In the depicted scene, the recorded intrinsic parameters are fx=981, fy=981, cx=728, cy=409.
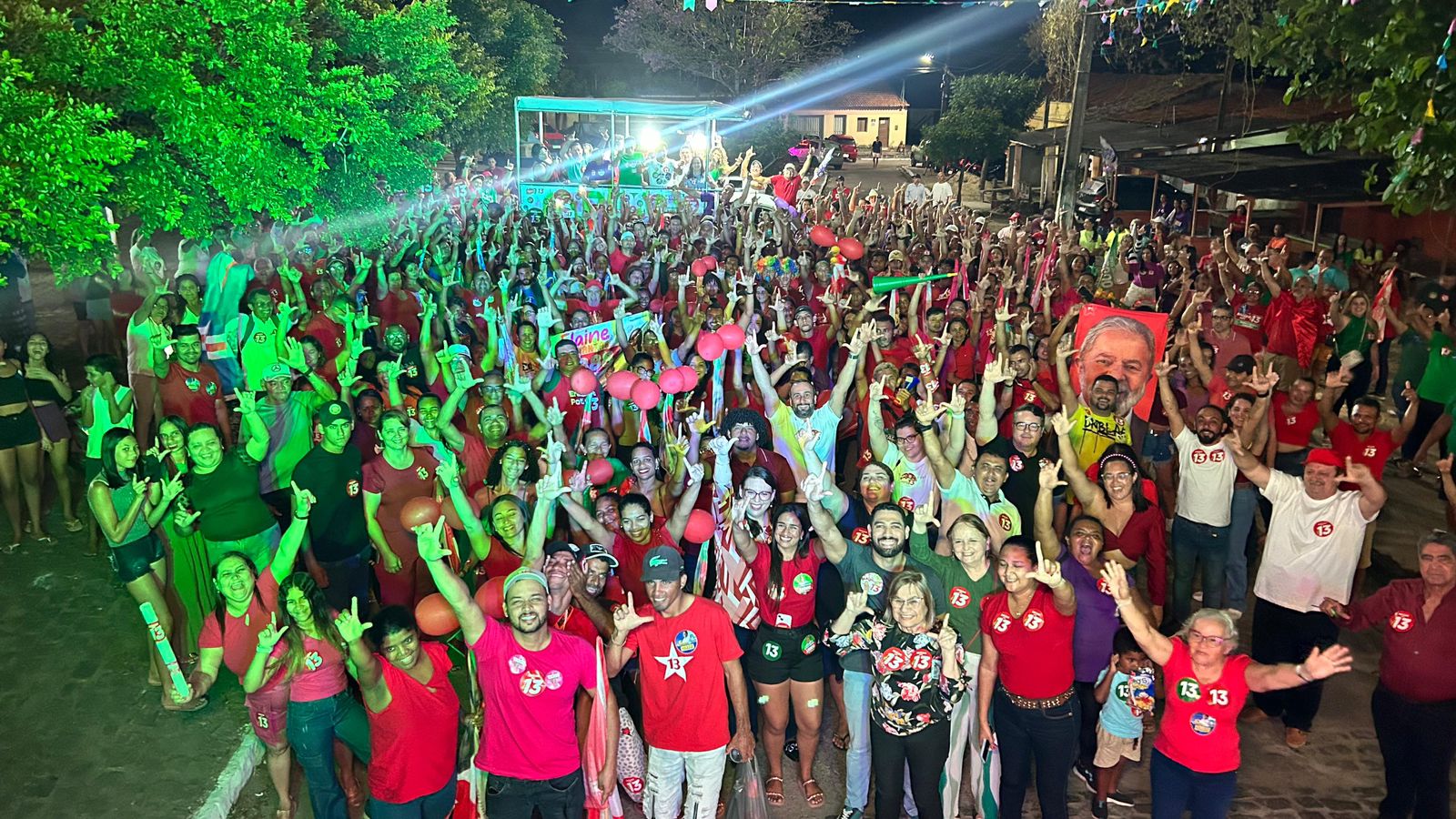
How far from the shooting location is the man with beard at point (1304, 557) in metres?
4.89

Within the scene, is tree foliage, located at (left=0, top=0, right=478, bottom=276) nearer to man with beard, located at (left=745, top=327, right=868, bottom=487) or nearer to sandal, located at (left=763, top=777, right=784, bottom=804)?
man with beard, located at (left=745, top=327, right=868, bottom=487)

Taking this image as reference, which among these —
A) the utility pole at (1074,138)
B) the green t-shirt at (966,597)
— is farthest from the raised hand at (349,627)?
the utility pole at (1074,138)

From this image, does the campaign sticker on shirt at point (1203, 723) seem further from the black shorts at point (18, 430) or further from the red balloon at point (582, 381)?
the black shorts at point (18, 430)

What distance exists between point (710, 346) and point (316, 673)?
3.67 m

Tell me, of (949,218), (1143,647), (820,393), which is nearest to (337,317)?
(820,393)

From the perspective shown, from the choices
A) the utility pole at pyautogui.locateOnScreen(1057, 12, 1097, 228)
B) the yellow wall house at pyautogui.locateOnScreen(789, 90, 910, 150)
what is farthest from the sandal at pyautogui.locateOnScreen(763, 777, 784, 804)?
the yellow wall house at pyautogui.locateOnScreen(789, 90, 910, 150)

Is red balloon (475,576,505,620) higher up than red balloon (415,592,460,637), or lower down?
higher up

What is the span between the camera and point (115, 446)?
17.0 feet

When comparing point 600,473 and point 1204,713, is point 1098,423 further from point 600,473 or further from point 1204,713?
point 600,473

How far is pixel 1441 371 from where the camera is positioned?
26.0 ft

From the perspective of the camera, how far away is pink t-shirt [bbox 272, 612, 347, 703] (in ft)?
12.9

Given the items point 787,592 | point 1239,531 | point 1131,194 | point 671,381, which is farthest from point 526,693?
point 1131,194

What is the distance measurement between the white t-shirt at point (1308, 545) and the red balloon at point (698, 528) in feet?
9.42

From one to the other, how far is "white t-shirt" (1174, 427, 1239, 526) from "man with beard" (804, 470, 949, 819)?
204 centimetres
